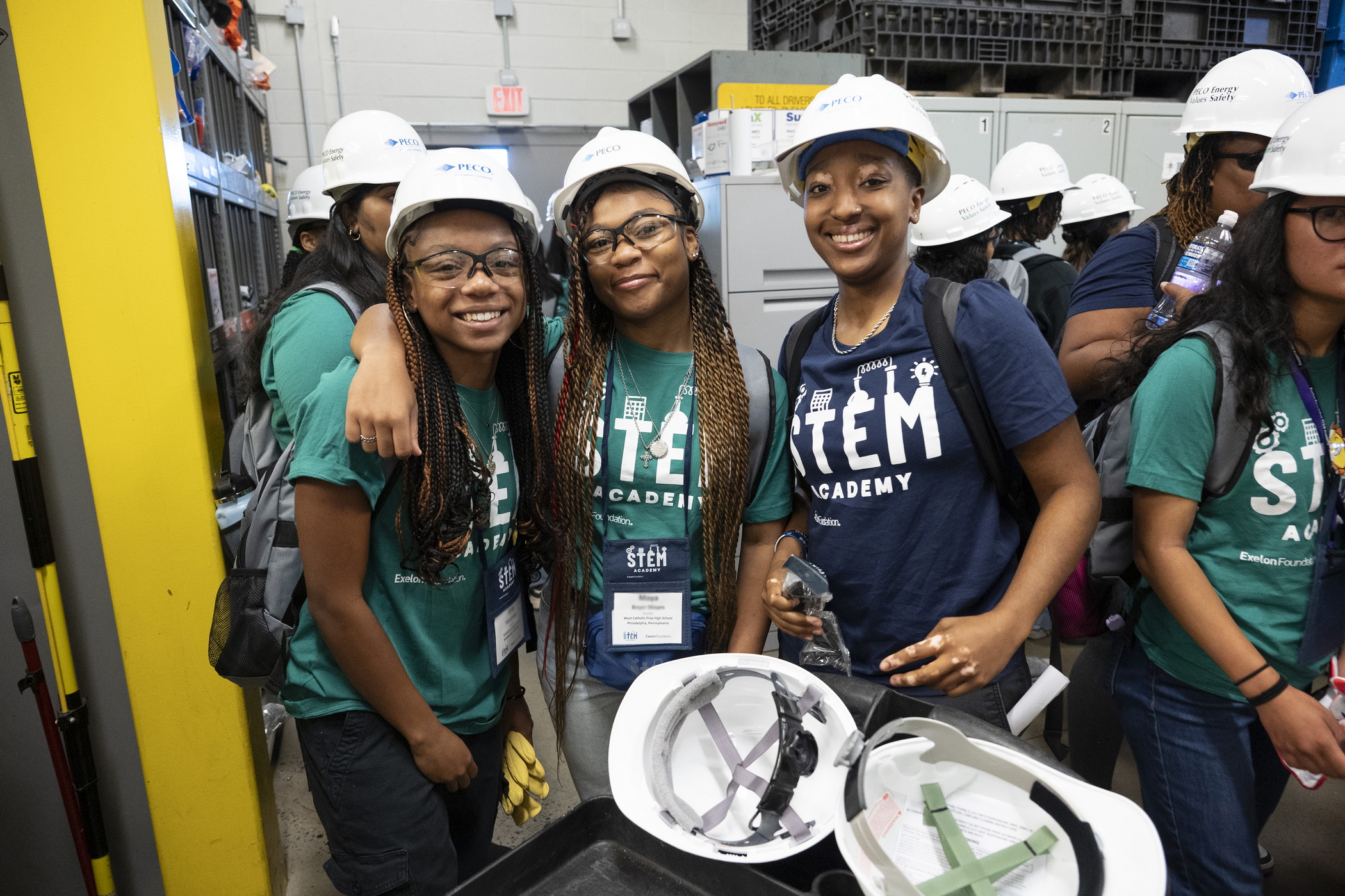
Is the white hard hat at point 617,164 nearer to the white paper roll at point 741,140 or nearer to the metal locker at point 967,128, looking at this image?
the white paper roll at point 741,140

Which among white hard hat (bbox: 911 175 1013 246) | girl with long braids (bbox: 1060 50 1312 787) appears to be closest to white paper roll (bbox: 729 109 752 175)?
white hard hat (bbox: 911 175 1013 246)

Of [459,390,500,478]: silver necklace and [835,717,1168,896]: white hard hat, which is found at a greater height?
[459,390,500,478]: silver necklace

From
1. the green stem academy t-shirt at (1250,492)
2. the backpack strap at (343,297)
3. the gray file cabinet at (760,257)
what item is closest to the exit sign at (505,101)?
the gray file cabinet at (760,257)

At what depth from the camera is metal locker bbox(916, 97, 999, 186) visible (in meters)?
3.83

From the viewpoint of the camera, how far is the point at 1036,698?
118 centimetres

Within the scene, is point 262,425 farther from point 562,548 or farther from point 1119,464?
point 1119,464

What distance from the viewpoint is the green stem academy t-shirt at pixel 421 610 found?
120 centimetres

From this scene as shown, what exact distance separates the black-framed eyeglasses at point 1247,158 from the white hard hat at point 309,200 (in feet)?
10.4

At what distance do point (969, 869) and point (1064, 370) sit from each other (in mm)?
1599

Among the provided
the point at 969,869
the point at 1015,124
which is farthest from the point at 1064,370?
the point at 1015,124

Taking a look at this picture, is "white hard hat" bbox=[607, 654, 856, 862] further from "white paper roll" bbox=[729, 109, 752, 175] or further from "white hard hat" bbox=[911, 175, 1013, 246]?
"white paper roll" bbox=[729, 109, 752, 175]

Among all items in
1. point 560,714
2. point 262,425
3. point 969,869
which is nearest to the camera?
point 969,869

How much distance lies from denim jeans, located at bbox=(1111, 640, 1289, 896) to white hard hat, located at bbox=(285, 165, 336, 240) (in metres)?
3.38

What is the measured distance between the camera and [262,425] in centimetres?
158
